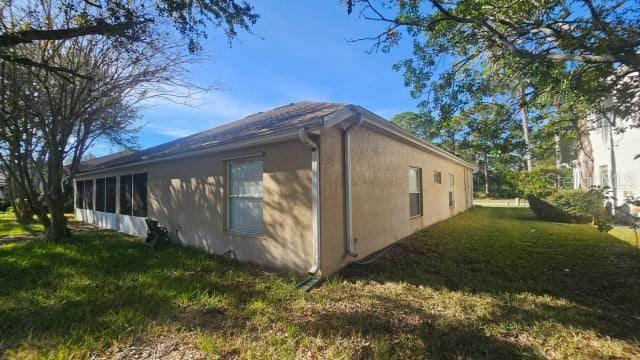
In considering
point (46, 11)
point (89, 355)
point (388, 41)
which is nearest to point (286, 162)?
point (388, 41)

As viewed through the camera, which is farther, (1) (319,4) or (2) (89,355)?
(1) (319,4)

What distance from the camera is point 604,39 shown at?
12.6 ft

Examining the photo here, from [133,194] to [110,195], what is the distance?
2.52 meters

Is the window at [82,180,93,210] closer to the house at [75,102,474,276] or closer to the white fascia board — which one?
the house at [75,102,474,276]

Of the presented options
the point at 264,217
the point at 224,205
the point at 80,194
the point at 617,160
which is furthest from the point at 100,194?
the point at 617,160

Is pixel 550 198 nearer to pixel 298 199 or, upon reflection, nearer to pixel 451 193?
pixel 451 193

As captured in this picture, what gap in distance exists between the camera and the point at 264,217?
18.7 feet

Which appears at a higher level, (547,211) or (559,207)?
(559,207)

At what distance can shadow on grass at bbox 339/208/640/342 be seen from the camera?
138 inches

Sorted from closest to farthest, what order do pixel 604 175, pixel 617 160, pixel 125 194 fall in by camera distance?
pixel 125 194, pixel 617 160, pixel 604 175

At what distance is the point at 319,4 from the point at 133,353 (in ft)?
22.6

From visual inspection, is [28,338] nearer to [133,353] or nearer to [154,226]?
[133,353]

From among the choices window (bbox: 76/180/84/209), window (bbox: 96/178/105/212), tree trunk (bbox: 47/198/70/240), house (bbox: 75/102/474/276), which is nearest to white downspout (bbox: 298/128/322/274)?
house (bbox: 75/102/474/276)

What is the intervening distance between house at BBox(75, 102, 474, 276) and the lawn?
606mm
